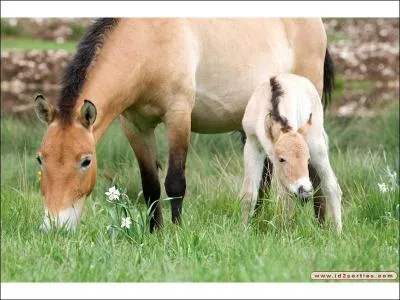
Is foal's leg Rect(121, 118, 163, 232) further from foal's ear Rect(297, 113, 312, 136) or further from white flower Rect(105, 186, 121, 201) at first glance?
foal's ear Rect(297, 113, 312, 136)

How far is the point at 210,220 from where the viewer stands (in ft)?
22.9

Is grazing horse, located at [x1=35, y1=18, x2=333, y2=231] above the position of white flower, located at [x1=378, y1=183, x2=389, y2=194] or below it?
above


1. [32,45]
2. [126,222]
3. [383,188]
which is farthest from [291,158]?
[32,45]

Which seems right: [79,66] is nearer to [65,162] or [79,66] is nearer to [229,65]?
[65,162]

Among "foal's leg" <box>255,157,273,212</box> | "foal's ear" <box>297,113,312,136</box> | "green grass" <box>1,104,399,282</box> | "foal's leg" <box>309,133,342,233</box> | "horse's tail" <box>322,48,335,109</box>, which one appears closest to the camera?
"green grass" <box>1,104,399,282</box>

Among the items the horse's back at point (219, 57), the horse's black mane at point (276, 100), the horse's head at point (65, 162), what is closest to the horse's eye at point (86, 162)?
the horse's head at point (65, 162)

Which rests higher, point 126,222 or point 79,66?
point 79,66

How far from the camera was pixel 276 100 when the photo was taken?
21.2 ft

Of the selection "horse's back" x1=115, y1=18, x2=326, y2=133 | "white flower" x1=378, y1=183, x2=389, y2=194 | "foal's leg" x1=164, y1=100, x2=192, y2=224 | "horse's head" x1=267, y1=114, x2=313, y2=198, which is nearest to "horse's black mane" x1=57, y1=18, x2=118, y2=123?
"horse's back" x1=115, y1=18, x2=326, y2=133

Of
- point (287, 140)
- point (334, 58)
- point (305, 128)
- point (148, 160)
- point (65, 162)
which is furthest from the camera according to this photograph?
point (334, 58)

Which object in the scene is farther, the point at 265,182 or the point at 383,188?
the point at 265,182

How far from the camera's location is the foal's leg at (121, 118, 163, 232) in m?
7.34

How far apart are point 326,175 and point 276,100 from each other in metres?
0.70

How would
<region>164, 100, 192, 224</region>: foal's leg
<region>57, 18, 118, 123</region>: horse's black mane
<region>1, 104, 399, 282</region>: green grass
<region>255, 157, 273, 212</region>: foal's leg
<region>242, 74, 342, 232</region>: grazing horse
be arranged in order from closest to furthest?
<region>1, 104, 399, 282</region>: green grass
<region>242, 74, 342, 232</region>: grazing horse
<region>57, 18, 118, 123</region>: horse's black mane
<region>164, 100, 192, 224</region>: foal's leg
<region>255, 157, 273, 212</region>: foal's leg
